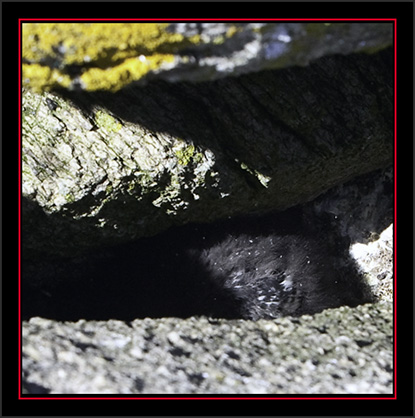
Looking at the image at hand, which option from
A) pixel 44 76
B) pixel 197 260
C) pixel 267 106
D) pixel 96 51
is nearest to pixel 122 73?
pixel 96 51

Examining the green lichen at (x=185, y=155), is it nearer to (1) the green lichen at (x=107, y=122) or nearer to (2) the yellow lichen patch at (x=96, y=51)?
(1) the green lichen at (x=107, y=122)

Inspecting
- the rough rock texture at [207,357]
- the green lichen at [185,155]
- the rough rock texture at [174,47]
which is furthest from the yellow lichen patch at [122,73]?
the rough rock texture at [207,357]

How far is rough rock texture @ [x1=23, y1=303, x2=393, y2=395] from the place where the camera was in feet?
5.66

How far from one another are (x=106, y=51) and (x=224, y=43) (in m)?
0.32

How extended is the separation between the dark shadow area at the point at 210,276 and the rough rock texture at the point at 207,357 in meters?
0.67

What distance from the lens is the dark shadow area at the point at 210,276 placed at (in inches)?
108

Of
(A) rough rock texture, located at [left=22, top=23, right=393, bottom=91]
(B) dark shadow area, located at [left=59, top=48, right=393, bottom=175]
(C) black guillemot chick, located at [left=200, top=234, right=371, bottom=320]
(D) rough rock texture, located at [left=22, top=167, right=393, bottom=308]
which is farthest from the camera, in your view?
(C) black guillemot chick, located at [left=200, top=234, right=371, bottom=320]

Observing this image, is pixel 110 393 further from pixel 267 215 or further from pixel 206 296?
pixel 267 215

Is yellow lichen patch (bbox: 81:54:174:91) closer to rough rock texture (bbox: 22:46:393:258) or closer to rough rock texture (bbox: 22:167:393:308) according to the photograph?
rough rock texture (bbox: 22:46:393:258)

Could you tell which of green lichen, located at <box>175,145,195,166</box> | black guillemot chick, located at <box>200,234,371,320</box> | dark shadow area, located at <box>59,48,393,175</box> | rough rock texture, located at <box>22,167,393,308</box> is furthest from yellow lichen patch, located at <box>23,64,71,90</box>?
black guillemot chick, located at <box>200,234,371,320</box>

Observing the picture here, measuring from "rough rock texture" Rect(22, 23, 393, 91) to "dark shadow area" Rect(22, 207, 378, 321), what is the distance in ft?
3.77

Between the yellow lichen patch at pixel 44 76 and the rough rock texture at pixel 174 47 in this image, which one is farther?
the yellow lichen patch at pixel 44 76

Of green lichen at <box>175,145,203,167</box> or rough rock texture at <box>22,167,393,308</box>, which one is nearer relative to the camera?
green lichen at <box>175,145,203,167</box>

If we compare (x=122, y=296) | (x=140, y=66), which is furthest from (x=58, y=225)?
(x=140, y=66)
